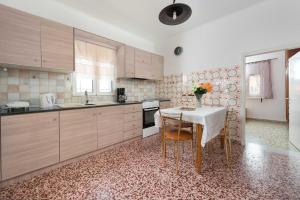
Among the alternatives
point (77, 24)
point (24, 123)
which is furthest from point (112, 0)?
point (24, 123)

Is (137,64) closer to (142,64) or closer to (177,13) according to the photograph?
(142,64)

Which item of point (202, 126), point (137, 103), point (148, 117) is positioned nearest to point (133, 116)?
point (137, 103)

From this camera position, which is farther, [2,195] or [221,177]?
[221,177]

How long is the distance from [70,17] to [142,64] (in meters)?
1.73

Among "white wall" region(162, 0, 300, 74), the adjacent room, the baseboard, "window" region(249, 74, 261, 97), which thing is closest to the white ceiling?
the adjacent room

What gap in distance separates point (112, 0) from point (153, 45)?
2.12 m

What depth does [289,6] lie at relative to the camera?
2357 millimetres

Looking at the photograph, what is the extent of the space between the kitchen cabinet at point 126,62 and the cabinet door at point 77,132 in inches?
50.0

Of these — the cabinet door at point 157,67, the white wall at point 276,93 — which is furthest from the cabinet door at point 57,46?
the white wall at point 276,93

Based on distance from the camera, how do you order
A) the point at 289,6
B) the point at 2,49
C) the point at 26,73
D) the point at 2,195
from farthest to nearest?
1. the point at 289,6
2. the point at 26,73
3. the point at 2,49
4. the point at 2,195

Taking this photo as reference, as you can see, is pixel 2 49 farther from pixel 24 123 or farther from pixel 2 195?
pixel 2 195

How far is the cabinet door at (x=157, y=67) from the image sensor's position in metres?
3.97

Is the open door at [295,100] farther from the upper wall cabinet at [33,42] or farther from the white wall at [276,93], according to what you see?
the upper wall cabinet at [33,42]

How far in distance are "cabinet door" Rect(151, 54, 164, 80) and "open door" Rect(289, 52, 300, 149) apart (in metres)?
2.81
